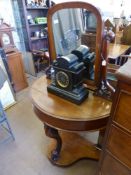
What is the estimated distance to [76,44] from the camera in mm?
1188

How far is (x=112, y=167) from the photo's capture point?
33.8 inches

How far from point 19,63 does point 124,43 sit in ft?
6.54

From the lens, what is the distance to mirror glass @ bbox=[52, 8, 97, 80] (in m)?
1.01

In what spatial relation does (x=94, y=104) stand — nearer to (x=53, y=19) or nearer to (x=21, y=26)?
(x=53, y=19)

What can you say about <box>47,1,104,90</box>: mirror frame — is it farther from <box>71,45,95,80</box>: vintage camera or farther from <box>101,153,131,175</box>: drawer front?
<box>101,153,131,175</box>: drawer front

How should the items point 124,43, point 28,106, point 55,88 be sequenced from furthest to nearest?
point 124,43 < point 28,106 < point 55,88

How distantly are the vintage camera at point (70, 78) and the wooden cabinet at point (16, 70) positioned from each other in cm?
155

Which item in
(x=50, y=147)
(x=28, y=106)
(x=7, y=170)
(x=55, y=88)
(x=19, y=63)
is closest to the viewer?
(x=55, y=88)

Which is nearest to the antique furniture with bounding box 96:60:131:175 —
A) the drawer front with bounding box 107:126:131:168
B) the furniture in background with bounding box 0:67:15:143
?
the drawer front with bounding box 107:126:131:168

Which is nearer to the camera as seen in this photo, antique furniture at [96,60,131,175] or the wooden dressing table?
antique furniture at [96,60,131,175]

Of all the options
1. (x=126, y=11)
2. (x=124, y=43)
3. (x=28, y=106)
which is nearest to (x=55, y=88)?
(x=28, y=106)

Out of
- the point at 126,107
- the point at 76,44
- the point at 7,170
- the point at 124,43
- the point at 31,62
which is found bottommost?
the point at 7,170

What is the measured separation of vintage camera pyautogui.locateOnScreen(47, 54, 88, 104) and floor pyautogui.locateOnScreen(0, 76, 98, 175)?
799 millimetres

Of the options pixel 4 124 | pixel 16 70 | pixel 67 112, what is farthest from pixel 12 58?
pixel 67 112
